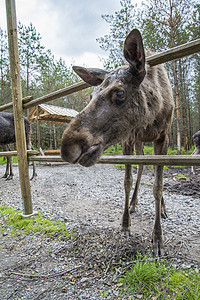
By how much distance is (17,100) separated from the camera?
3.30 metres

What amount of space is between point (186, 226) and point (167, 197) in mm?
1786

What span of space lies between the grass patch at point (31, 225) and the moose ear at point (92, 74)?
2.25m

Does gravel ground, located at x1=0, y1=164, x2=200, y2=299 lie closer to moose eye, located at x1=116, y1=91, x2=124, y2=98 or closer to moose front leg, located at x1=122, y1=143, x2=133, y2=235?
moose front leg, located at x1=122, y1=143, x2=133, y2=235

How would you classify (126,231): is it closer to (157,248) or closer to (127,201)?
(127,201)

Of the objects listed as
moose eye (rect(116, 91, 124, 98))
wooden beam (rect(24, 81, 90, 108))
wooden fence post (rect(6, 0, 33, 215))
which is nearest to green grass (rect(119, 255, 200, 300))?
moose eye (rect(116, 91, 124, 98))

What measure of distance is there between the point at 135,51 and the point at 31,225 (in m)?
3.02

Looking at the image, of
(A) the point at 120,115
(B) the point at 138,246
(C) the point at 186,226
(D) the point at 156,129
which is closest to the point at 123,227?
(B) the point at 138,246

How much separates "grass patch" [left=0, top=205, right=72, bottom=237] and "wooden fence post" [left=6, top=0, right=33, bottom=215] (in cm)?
22

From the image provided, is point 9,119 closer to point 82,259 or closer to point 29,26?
point 82,259

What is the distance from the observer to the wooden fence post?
10.6ft

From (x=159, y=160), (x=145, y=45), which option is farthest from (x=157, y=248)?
(x=145, y=45)

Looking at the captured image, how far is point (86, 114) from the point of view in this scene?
1.71 meters

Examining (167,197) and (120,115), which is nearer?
(120,115)

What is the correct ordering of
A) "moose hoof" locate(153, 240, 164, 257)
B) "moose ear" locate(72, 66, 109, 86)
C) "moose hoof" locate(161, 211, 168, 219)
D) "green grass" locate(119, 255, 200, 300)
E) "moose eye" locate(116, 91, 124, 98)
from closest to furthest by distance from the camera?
1. "green grass" locate(119, 255, 200, 300)
2. "moose eye" locate(116, 91, 124, 98)
3. "moose hoof" locate(153, 240, 164, 257)
4. "moose ear" locate(72, 66, 109, 86)
5. "moose hoof" locate(161, 211, 168, 219)
